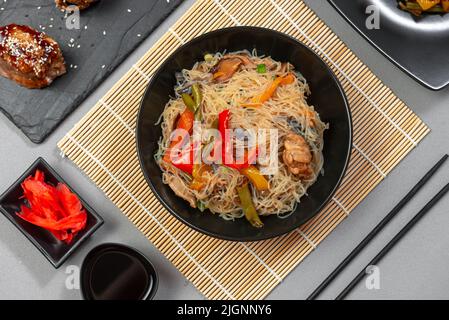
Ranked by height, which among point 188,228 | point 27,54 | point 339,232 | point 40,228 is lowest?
point 339,232

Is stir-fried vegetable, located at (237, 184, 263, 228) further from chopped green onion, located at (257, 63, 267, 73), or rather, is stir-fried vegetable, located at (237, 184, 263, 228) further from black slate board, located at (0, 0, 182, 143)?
black slate board, located at (0, 0, 182, 143)

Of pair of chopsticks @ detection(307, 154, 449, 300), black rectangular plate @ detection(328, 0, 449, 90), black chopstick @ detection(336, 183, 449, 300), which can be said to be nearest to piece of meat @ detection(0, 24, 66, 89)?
black rectangular plate @ detection(328, 0, 449, 90)

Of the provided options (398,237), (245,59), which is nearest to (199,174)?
(245,59)

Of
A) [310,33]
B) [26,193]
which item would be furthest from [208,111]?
[26,193]

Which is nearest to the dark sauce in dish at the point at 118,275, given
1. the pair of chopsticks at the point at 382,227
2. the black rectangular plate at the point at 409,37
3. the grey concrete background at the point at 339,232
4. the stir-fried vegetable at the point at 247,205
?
the grey concrete background at the point at 339,232

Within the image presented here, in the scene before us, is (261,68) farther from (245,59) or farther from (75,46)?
(75,46)
